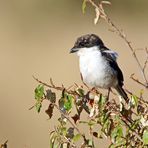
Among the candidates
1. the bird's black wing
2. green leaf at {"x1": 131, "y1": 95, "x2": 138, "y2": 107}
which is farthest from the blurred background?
green leaf at {"x1": 131, "y1": 95, "x2": 138, "y2": 107}

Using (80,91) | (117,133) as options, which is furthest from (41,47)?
(117,133)

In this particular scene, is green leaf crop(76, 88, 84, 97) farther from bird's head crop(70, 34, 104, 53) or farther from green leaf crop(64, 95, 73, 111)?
bird's head crop(70, 34, 104, 53)

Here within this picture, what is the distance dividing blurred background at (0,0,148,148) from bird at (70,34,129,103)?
150 inches

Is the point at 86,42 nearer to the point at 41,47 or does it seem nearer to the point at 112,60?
the point at 112,60

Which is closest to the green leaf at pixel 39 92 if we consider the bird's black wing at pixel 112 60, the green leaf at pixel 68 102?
the green leaf at pixel 68 102

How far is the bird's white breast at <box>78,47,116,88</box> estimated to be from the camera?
19.6 ft

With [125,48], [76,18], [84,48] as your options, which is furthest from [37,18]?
[84,48]

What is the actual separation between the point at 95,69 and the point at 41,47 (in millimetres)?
10192

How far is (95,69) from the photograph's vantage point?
19.7ft

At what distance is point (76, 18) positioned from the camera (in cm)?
1864

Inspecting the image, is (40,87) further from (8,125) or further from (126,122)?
(8,125)

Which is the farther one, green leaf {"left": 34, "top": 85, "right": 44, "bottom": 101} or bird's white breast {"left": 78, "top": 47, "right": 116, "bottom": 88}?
bird's white breast {"left": 78, "top": 47, "right": 116, "bottom": 88}

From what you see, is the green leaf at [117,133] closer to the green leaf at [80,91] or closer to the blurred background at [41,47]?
the green leaf at [80,91]

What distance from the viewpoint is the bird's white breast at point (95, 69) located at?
5988 millimetres
